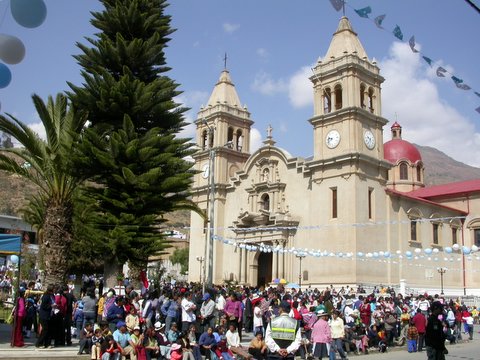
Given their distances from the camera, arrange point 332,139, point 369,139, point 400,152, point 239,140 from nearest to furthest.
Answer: point 369,139 → point 332,139 → point 239,140 → point 400,152

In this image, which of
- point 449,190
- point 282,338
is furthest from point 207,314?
point 449,190

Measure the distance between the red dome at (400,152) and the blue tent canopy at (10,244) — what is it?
41.7 meters

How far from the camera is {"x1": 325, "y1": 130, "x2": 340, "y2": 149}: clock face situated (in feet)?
120

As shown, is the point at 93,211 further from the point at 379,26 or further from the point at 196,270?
the point at 196,270

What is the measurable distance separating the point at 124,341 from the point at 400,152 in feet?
141

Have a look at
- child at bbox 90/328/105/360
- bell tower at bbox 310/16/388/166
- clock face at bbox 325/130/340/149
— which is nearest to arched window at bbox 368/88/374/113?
bell tower at bbox 310/16/388/166

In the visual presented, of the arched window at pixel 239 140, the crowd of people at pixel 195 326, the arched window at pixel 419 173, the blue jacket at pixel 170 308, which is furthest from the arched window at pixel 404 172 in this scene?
the blue jacket at pixel 170 308

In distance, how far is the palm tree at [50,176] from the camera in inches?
679

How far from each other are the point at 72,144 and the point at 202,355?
9015 millimetres

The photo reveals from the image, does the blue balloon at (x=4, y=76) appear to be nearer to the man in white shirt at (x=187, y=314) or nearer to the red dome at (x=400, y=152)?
the man in white shirt at (x=187, y=314)

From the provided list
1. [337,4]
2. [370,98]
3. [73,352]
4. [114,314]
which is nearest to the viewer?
[337,4]

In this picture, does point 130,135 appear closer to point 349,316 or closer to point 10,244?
point 10,244

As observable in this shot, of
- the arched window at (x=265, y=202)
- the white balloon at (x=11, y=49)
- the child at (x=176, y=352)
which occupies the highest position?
the arched window at (x=265, y=202)

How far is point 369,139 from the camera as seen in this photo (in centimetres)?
3669
